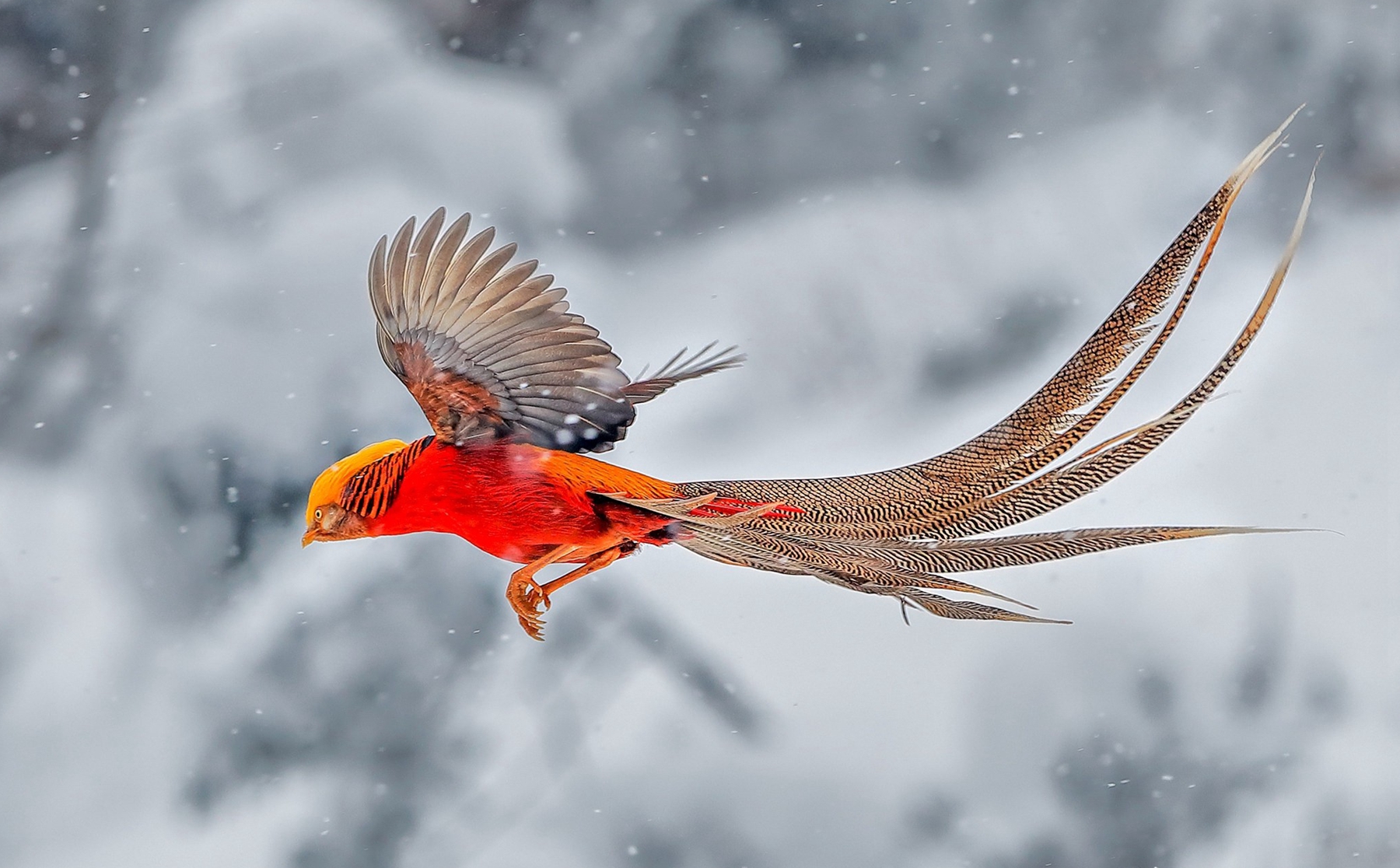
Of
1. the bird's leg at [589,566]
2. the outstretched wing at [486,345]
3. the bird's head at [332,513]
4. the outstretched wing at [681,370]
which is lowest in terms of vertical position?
the bird's head at [332,513]

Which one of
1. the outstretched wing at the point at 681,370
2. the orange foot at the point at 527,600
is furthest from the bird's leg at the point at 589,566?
the outstretched wing at the point at 681,370

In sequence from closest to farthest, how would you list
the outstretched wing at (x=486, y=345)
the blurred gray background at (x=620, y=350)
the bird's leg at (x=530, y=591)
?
the outstretched wing at (x=486, y=345), the bird's leg at (x=530, y=591), the blurred gray background at (x=620, y=350)

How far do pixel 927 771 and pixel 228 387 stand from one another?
1186mm

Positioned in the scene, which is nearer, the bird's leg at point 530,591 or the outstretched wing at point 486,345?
the outstretched wing at point 486,345

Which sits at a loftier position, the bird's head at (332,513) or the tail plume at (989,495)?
the tail plume at (989,495)

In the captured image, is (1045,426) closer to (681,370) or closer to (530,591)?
(681,370)

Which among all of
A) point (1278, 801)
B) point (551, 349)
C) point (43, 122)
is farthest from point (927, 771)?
point (43, 122)

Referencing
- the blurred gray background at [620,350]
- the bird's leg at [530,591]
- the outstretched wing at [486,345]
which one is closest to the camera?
the outstretched wing at [486,345]

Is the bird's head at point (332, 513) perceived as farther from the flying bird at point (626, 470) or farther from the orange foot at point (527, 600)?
the orange foot at point (527, 600)

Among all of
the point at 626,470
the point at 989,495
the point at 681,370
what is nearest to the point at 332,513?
the point at 626,470

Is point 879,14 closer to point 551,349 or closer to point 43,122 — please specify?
point 551,349

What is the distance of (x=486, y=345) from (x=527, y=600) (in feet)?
0.80

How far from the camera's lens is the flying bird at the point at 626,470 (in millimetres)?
892

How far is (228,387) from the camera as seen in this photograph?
5.16 feet
